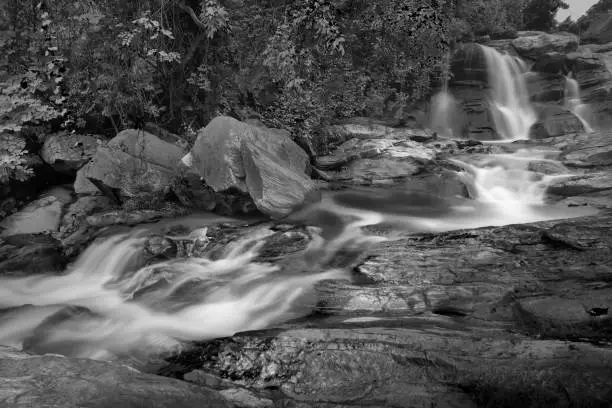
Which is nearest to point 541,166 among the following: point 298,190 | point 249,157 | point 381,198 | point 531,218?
point 531,218

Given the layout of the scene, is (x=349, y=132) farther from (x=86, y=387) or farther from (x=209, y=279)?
(x=86, y=387)

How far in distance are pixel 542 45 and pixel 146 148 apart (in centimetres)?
1584

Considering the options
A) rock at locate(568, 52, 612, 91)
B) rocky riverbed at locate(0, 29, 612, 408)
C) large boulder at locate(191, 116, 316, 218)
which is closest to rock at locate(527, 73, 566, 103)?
rock at locate(568, 52, 612, 91)

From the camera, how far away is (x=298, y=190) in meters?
8.04

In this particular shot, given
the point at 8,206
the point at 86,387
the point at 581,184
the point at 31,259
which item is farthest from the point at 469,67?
the point at 86,387

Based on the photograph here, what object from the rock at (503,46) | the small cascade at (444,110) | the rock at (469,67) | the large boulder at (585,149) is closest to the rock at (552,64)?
the rock at (503,46)

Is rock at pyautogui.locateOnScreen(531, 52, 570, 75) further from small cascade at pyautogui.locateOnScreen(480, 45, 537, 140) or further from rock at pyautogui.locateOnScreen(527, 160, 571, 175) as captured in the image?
rock at pyautogui.locateOnScreen(527, 160, 571, 175)

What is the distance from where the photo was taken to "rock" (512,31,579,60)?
17531mm

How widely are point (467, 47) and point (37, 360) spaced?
17.9 meters

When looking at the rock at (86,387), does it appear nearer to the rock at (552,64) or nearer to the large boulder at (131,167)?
the large boulder at (131,167)

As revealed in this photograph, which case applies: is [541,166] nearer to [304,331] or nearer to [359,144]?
[359,144]

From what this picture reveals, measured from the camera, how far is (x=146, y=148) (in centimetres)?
881

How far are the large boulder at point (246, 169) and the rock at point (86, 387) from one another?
15.8ft

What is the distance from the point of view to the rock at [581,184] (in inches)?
321
